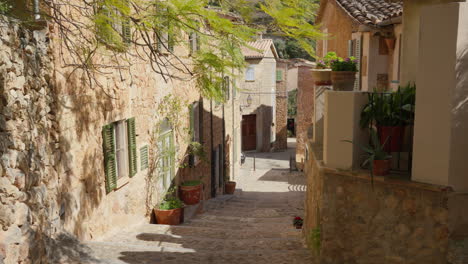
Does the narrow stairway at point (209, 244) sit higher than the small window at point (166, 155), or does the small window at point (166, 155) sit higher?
the small window at point (166, 155)

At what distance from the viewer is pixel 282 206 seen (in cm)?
1355

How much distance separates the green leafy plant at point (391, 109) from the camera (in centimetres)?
479

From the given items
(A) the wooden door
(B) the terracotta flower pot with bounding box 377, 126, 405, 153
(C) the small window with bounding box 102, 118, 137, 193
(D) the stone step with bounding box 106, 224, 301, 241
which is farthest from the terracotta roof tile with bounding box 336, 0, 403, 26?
(A) the wooden door

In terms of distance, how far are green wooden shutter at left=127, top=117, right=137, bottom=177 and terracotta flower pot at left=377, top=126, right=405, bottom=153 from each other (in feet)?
15.3

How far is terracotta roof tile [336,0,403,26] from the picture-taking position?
28.5ft

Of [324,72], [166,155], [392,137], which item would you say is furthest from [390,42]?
[166,155]

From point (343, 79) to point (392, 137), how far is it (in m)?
1.65

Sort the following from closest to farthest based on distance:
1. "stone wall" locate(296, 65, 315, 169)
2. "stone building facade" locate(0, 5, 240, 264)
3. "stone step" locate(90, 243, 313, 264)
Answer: "stone building facade" locate(0, 5, 240, 264) → "stone step" locate(90, 243, 313, 264) → "stone wall" locate(296, 65, 315, 169)

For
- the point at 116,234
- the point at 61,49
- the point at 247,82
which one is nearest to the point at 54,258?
the point at 116,234

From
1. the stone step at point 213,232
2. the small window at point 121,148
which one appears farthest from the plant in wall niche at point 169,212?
the small window at point 121,148

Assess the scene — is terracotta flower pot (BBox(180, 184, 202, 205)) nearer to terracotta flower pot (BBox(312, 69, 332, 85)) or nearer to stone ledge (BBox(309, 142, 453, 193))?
terracotta flower pot (BBox(312, 69, 332, 85))

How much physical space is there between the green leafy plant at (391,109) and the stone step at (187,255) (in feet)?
7.72

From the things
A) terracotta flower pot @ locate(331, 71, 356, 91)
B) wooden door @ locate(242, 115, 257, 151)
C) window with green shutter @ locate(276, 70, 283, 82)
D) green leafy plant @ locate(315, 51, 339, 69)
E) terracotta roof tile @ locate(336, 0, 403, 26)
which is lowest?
wooden door @ locate(242, 115, 257, 151)

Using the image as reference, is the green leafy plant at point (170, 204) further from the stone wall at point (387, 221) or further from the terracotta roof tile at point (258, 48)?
the terracotta roof tile at point (258, 48)
